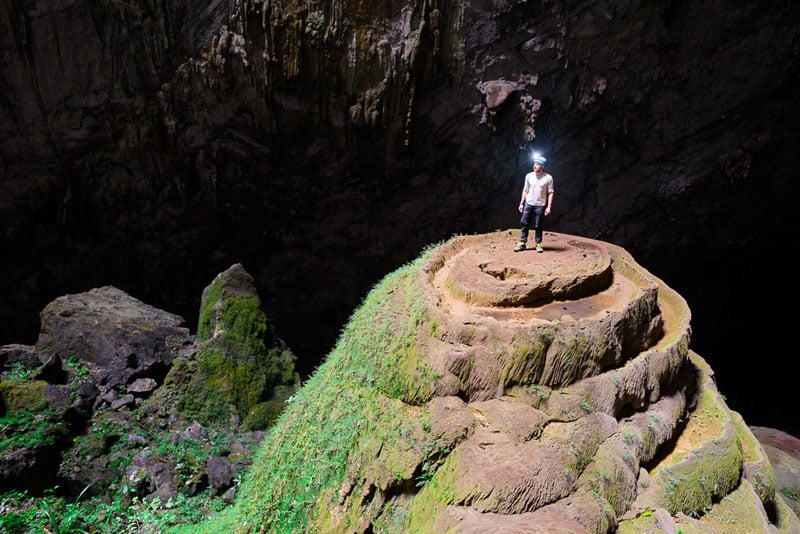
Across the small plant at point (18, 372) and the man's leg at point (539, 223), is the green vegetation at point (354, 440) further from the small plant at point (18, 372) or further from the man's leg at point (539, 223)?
the small plant at point (18, 372)

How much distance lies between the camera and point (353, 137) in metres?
12.0

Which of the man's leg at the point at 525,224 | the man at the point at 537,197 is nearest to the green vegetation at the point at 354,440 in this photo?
the man's leg at the point at 525,224

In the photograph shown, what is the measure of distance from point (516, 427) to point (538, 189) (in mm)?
3744

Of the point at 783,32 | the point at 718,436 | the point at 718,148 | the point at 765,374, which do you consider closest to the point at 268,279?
the point at 718,436

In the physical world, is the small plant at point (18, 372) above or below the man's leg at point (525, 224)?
below

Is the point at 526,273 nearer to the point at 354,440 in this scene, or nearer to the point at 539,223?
the point at 539,223

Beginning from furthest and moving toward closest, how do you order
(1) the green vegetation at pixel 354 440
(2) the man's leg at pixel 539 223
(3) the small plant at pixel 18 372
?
(3) the small plant at pixel 18 372
(2) the man's leg at pixel 539 223
(1) the green vegetation at pixel 354 440

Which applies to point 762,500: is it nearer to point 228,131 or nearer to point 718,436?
point 718,436

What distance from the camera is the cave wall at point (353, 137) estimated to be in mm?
10367

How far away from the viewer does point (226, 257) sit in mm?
12945

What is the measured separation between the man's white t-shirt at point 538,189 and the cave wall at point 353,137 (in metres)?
5.92

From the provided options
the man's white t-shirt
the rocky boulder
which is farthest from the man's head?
the rocky boulder

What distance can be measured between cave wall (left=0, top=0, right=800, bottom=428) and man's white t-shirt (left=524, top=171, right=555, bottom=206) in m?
5.92

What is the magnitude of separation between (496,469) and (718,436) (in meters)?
3.02
